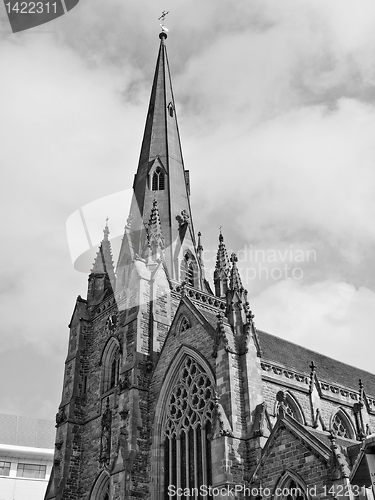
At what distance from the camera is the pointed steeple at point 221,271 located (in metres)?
28.2

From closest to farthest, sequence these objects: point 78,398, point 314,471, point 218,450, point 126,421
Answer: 1. point 314,471
2. point 218,450
3. point 126,421
4. point 78,398

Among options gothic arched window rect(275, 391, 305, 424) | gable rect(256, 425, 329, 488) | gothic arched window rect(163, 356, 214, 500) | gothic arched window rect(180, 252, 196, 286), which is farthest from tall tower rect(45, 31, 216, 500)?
gable rect(256, 425, 329, 488)

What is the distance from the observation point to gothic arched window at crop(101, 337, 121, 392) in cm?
2348

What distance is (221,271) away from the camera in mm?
28953

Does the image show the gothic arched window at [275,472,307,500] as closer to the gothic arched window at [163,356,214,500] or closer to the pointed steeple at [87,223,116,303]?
the gothic arched window at [163,356,214,500]

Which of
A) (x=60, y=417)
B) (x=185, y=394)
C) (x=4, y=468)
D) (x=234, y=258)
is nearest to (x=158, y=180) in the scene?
(x=234, y=258)

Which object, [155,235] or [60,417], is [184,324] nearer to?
[155,235]

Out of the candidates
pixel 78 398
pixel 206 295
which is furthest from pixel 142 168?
pixel 78 398

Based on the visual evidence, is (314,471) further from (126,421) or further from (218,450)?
(126,421)

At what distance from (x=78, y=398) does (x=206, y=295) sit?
24.0 feet

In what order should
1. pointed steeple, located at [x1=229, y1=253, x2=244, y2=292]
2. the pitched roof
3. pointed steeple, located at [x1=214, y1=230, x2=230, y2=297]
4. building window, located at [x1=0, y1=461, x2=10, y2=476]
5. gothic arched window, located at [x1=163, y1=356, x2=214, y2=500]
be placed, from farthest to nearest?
1. building window, located at [x1=0, y1=461, x2=10, y2=476]
2. pointed steeple, located at [x1=214, y1=230, x2=230, y2=297]
3. the pitched roof
4. pointed steeple, located at [x1=229, y1=253, x2=244, y2=292]
5. gothic arched window, located at [x1=163, y1=356, x2=214, y2=500]

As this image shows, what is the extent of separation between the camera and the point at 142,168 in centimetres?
3159

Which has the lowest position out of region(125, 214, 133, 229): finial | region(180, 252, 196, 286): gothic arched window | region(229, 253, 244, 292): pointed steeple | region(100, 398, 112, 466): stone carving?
region(100, 398, 112, 466): stone carving

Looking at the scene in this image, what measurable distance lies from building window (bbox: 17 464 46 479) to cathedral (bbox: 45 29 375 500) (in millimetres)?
19374
